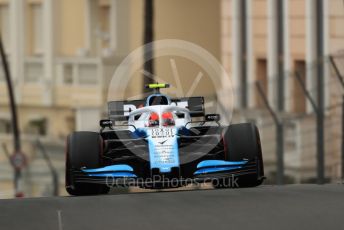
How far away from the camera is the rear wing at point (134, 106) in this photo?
54.3 feet

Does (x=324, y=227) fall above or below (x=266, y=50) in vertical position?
below

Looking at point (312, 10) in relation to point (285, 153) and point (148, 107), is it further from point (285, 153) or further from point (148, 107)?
point (148, 107)

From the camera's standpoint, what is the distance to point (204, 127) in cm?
1636

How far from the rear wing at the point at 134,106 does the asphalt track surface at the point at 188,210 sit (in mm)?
1047

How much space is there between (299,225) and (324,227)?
0.25 metres

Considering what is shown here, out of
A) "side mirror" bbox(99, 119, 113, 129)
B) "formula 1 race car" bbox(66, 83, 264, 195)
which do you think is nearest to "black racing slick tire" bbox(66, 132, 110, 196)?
"formula 1 race car" bbox(66, 83, 264, 195)

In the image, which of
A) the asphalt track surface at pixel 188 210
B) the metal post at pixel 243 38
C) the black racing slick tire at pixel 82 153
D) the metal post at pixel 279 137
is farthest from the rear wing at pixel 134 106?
the metal post at pixel 243 38

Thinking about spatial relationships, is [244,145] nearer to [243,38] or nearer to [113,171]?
[113,171]

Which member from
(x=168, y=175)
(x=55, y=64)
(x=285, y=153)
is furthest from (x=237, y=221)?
(x=55, y=64)

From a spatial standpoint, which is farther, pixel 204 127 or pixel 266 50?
pixel 266 50

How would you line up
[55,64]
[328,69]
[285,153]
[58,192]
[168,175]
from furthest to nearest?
[55,64], [58,192], [285,153], [328,69], [168,175]

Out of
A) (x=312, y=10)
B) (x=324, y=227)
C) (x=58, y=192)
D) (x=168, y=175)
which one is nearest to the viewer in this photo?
(x=324, y=227)

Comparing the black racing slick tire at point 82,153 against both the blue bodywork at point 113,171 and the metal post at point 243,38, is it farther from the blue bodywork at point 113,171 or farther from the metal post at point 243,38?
the metal post at point 243,38

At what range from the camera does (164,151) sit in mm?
15828
